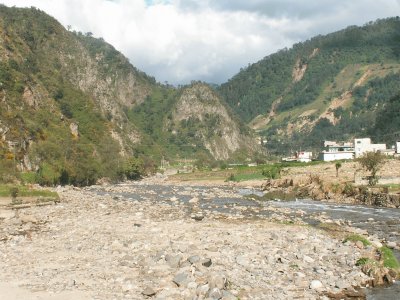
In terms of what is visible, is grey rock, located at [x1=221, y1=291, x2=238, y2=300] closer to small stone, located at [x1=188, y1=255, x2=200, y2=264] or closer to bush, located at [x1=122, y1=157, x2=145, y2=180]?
small stone, located at [x1=188, y1=255, x2=200, y2=264]

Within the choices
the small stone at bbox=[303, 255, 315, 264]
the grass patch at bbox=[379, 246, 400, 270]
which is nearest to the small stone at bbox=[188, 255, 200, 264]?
the small stone at bbox=[303, 255, 315, 264]

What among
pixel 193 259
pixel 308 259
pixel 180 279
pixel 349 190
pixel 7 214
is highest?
pixel 193 259

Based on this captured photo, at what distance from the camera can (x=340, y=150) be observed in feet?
555

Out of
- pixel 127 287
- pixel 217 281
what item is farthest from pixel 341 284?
pixel 127 287

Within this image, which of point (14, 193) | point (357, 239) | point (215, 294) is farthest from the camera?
point (14, 193)

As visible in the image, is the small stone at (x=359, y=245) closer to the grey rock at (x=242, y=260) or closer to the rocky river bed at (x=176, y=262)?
the rocky river bed at (x=176, y=262)

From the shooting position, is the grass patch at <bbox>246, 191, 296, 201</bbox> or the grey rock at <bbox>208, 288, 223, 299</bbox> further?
the grass patch at <bbox>246, 191, 296, 201</bbox>

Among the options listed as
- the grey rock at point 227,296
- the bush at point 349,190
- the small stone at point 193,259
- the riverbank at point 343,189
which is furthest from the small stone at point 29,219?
the bush at point 349,190

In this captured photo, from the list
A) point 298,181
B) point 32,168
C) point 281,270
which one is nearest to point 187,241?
point 281,270

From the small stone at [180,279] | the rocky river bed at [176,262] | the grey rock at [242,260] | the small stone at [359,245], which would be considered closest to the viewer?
the rocky river bed at [176,262]

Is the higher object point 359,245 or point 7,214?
point 359,245

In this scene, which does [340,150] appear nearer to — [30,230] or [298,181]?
[298,181]

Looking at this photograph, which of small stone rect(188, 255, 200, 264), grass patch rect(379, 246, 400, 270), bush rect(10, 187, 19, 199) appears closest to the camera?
small stone rect(188, 255, 200, 264)

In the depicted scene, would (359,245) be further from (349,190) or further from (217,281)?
(349,190)
